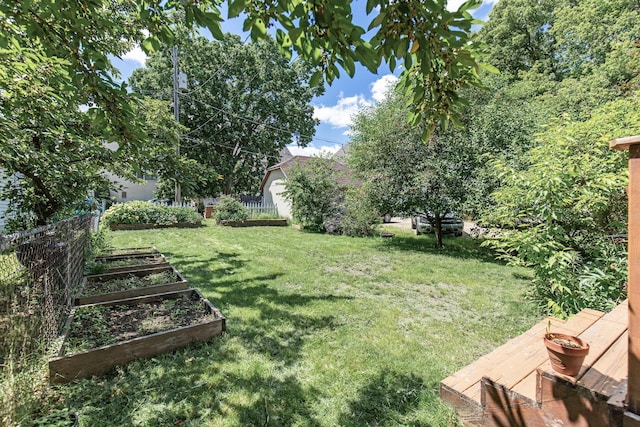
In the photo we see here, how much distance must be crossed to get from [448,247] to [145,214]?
1270 centimetres

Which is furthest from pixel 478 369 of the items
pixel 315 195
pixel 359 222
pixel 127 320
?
pixel 315 195

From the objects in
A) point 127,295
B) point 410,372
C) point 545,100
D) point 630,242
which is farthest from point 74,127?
point 545,100

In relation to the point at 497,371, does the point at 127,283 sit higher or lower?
lower

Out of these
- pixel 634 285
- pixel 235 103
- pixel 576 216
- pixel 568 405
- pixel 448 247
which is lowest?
pixel 448 247

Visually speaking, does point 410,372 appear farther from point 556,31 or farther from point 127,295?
point 556,31

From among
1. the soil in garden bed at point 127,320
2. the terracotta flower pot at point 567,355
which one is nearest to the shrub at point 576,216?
the terracotta flower pot at point 567,355

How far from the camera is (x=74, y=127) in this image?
173 inches

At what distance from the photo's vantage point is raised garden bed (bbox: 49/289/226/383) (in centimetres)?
263

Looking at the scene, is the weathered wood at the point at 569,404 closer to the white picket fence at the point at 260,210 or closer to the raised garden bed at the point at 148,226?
the raised garden bed at the point at 148,226

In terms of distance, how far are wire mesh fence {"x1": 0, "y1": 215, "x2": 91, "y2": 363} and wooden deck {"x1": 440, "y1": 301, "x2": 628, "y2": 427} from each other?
11.6 ft

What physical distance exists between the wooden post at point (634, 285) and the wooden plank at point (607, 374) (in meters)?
0.15

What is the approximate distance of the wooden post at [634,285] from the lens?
1.39 m

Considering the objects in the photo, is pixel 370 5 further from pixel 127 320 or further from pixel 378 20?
pixel 127 320

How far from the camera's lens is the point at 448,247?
9734 mm
